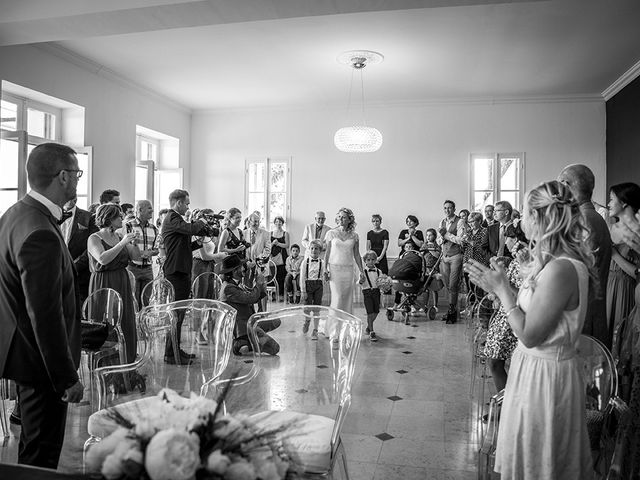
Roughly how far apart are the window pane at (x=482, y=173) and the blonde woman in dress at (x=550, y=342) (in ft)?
30.9

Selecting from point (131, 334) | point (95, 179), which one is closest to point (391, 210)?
point (95, 179)

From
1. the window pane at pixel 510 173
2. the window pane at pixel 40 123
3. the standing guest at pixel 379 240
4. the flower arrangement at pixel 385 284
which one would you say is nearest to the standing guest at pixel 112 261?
the window pane at pixel 40 123

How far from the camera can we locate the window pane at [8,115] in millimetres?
7297

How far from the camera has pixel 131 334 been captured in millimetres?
4523

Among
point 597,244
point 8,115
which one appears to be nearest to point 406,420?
point 597,244

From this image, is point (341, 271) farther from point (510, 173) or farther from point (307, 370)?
point (510, 173)

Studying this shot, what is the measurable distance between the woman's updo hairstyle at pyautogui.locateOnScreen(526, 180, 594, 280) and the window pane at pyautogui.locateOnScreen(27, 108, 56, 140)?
26.3ft

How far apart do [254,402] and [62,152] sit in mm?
1472

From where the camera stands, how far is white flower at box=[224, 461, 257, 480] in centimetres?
A: 96

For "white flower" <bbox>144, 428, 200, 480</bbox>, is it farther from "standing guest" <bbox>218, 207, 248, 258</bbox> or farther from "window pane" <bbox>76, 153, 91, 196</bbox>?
"window pane" <bbox>76, 153, 91, 196</bbox>

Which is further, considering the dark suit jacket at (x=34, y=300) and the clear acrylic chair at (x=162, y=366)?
the clear acrylic chair at (x=162, y=366)

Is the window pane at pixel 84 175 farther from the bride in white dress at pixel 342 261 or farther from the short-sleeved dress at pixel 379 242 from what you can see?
the short-sleeved dress at pixel 379 242

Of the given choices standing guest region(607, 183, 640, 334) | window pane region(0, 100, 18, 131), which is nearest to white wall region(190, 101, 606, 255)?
window pane region(0, 100, 18, 131)

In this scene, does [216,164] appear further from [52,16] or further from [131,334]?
[131,334]
